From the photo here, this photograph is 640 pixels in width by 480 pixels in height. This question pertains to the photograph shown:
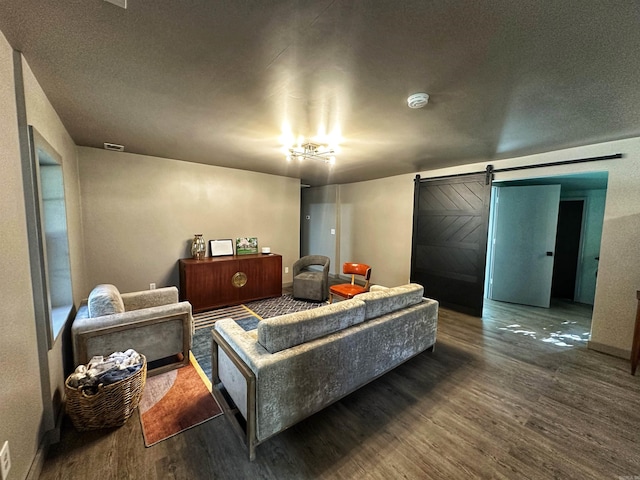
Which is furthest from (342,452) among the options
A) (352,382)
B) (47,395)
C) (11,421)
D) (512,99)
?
(512,99)

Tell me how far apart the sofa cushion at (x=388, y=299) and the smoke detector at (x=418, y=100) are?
159 centimetres

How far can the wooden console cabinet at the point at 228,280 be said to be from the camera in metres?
3.83

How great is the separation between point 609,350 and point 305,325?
12.0 feet

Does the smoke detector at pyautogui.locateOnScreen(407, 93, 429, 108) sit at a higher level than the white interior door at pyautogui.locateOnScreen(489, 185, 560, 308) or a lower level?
higher

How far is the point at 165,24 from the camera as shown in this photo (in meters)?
1.20

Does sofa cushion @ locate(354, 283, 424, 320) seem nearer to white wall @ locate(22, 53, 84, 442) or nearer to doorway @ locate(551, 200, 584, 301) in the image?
white wall @ locate(22, 53, 84, 442)

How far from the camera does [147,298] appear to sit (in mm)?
2842

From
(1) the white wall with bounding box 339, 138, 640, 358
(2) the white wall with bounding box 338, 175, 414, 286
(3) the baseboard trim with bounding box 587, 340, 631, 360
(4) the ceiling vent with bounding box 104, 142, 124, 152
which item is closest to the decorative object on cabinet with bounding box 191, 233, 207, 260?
(4) the ceiling vent with bounding box 104, 142, 124, 152

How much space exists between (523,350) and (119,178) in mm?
5782

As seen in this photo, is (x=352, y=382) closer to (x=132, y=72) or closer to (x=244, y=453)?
(x=244, y=453)

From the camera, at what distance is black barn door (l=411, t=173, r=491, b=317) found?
3.88m

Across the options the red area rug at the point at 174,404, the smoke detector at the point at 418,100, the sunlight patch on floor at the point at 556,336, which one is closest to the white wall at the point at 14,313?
the red area rug at the point at 174,404

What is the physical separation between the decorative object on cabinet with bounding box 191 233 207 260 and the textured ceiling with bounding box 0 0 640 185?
187 centimetres

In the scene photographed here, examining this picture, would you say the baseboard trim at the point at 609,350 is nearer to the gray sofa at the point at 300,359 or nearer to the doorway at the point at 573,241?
the doorway at the point at 573,241
